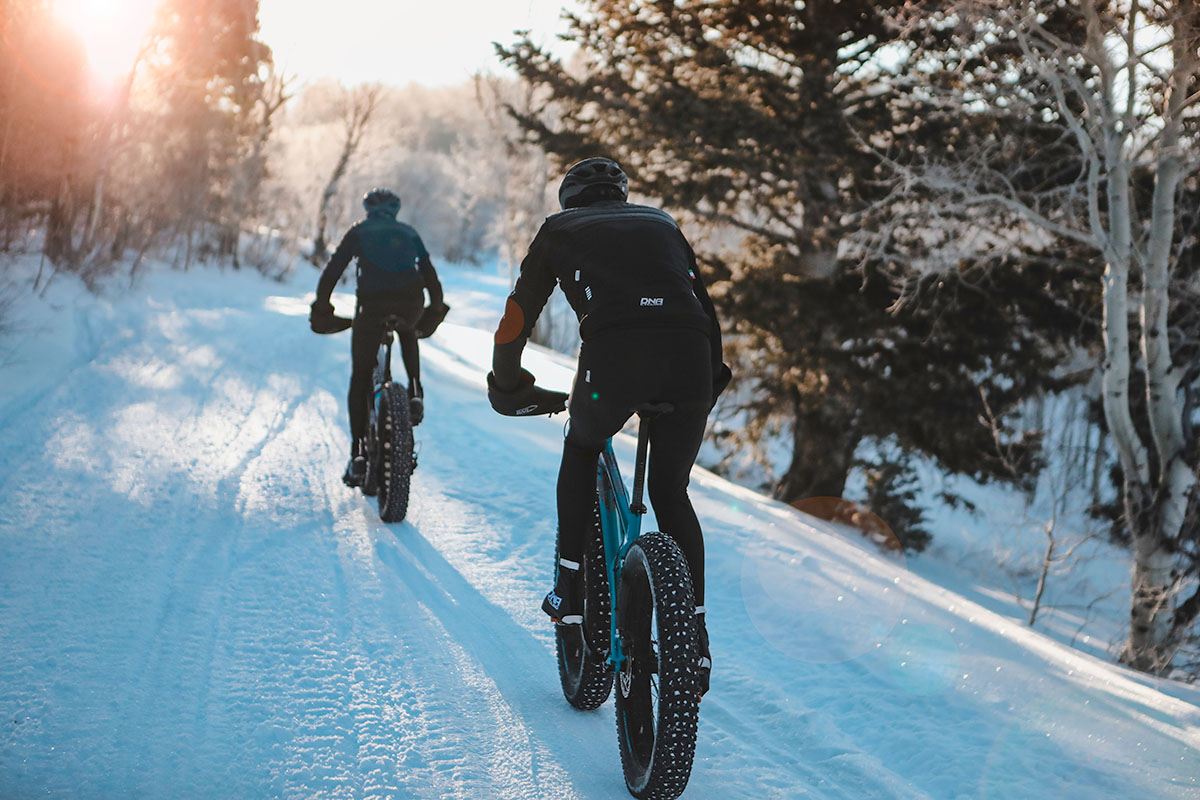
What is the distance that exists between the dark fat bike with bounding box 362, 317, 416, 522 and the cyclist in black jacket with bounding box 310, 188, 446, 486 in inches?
3.6

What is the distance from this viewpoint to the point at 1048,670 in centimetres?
438

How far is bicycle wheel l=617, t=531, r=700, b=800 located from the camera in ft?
8.25

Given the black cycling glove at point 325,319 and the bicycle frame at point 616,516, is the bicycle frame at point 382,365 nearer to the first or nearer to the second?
the black cycling glove at point 325,319

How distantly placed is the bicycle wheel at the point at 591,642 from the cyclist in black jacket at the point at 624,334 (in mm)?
300

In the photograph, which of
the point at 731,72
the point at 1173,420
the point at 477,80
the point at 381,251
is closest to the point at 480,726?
the point at 381,251

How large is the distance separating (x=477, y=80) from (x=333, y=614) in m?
30.2

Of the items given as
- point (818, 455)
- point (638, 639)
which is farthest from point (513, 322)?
point (818, 455)

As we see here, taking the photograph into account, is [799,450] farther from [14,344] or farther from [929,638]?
[14,344]

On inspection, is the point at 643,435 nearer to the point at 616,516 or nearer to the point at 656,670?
the point at 616,516

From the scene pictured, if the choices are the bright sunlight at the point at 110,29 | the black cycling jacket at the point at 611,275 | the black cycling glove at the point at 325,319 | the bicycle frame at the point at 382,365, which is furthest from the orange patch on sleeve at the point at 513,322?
the bright sunlight at the point at 110,29

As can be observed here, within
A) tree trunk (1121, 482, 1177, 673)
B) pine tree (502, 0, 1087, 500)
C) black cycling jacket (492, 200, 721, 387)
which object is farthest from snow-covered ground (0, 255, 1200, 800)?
pine tree (502, 0, 1087, 500)

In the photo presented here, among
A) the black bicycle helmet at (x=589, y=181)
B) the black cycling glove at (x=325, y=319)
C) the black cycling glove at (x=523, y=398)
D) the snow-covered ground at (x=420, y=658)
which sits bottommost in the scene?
the snow-covered ground at (x=420, y=658)

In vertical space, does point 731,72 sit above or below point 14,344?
above

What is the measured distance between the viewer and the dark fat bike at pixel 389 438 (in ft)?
18.3
